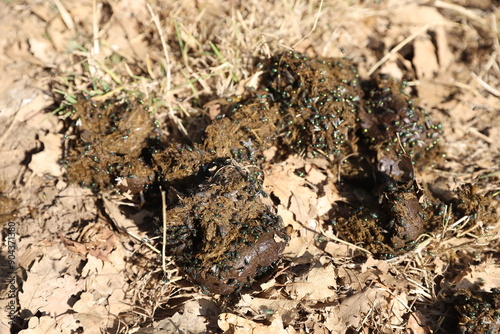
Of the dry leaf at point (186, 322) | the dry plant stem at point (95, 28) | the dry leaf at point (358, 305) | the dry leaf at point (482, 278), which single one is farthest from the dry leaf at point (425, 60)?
the dry plant stem at point (95, 28)

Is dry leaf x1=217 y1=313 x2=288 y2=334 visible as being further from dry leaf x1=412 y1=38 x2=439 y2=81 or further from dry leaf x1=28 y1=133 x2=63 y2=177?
dry leaf x1=412 y1=38 x2=439 y2=81

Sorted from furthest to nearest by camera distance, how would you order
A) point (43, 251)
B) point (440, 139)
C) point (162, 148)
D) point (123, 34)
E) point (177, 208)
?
point (123, 34) → point (440, 139) → point (162, 148) → point (43, 251) → point (177, 208)

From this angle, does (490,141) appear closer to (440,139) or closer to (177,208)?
(440,139)

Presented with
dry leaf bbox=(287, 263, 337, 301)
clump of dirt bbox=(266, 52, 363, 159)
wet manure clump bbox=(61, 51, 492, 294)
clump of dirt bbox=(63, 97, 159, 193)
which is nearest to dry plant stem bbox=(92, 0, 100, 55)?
clump of dirt bbox=(63, 97, 159, 193)

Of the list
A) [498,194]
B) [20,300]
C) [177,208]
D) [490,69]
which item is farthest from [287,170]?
[490,69]

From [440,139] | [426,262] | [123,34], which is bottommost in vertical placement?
[426,262]

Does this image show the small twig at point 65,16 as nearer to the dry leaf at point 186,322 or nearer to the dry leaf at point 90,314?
the dry leaf at point 90,314

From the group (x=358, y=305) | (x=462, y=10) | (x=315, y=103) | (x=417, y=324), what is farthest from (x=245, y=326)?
(x=462, y=10)
